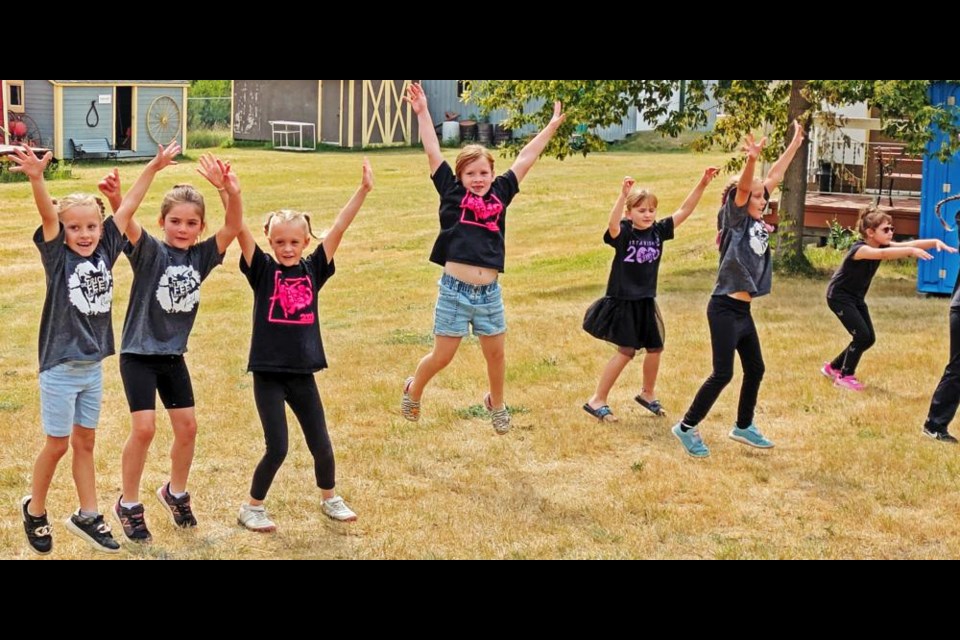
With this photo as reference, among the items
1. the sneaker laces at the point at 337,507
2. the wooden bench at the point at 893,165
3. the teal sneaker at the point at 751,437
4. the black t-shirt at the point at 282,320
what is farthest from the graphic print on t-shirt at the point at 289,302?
the wooden bench at the point at 893,165

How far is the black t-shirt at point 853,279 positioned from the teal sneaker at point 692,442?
8.58 feet

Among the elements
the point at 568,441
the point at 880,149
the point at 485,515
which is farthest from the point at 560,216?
the point at 485,515

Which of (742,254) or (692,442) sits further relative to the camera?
(692,442)

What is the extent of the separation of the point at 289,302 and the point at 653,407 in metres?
3.71

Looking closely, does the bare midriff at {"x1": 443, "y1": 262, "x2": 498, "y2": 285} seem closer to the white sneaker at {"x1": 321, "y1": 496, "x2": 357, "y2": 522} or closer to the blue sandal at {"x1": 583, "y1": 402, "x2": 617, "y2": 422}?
the white sneaker at {"x1": 321, "y1": 496, "x2": 357, "y2": 522}

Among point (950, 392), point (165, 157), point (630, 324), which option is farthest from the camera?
point (630, 324)

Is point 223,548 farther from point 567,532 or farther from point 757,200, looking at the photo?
point 757,200

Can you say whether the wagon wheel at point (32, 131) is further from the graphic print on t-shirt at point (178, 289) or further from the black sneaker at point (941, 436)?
the black sneaker at point (941, 436)

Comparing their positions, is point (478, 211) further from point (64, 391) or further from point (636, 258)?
point (64, 391)

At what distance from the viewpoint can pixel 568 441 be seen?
8789 mm

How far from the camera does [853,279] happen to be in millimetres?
10461

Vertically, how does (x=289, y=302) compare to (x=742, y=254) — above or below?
below

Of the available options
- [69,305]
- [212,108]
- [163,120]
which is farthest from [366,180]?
[212,108]

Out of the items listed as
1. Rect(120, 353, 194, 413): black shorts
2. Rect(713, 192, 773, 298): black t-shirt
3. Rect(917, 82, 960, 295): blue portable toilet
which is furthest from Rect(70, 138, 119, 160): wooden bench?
Rect(120, 353, 194, 413): black shorts
